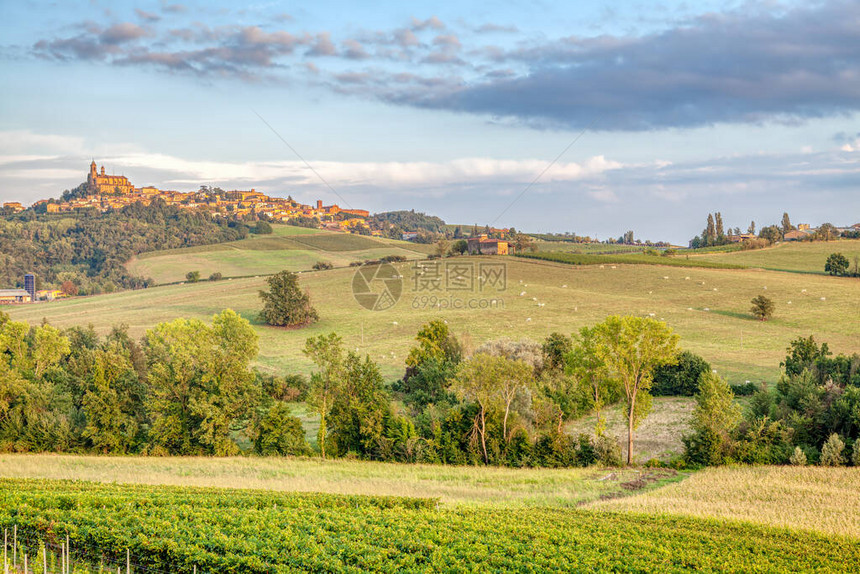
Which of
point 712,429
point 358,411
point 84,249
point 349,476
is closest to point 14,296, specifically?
point 84,249

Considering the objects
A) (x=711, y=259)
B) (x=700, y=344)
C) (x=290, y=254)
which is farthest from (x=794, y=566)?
(x=290, y=254)

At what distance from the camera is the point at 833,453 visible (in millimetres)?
34344

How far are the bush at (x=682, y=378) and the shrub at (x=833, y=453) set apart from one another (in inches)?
754

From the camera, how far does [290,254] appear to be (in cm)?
15462

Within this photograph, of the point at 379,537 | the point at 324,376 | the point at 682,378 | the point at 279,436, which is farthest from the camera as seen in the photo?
the point at 682,378

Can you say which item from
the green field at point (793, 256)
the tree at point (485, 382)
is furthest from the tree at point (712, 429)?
the green field at point (793, 256)

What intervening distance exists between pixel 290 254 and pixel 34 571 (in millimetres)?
141885

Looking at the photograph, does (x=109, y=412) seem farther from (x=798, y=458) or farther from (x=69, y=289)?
(x=69, y=289)

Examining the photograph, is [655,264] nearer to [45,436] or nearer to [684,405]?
[684,405]

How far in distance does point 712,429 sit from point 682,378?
1909 centimetres

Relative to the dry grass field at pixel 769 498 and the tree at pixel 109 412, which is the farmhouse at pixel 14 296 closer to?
the tree at pixel 109 412

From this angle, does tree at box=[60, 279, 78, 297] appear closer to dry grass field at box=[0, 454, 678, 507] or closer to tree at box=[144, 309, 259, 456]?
tree at box=[144, 309, 259, 456]

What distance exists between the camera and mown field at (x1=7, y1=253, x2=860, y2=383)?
217 feet

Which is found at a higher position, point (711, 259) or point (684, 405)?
point (711, 259)
